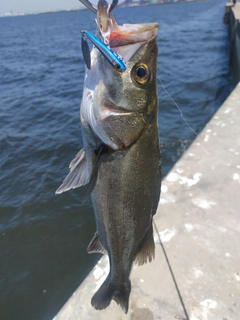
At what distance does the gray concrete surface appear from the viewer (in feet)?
7.52

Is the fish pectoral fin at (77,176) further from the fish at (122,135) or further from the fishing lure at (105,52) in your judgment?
the fishing lure at (105,52)

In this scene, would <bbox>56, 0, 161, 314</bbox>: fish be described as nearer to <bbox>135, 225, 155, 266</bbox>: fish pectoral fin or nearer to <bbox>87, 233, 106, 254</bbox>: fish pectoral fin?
<bbox>135, 225, 155, 266</bbox>: fish pectoral fin

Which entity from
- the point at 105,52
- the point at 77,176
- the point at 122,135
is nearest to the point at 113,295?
the point at 77,176

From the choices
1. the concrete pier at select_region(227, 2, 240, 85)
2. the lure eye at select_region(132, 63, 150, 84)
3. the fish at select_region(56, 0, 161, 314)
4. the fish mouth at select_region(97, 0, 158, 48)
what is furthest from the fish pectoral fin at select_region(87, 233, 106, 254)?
the concrete pier at select_region(227, 2, 240, 85)

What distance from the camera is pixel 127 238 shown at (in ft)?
6.50

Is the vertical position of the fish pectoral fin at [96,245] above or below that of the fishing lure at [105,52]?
below

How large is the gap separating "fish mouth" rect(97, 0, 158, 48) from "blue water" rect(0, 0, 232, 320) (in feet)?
14.7

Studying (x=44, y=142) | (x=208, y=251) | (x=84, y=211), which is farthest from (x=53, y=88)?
(x=208, y=251)

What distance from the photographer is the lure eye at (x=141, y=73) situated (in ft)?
5.35

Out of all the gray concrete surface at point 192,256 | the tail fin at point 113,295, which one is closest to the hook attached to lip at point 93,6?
the tail fin at point 113,295

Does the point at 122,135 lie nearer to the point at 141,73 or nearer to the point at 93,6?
the point at 141,73

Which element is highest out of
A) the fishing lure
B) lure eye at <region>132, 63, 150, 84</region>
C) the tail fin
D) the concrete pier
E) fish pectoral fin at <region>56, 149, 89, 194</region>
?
the fishing lure

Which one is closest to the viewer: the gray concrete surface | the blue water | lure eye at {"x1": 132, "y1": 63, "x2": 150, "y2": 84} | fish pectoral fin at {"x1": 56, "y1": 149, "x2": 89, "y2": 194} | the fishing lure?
the fishing lure

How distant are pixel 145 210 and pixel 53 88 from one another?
46.2 ft
